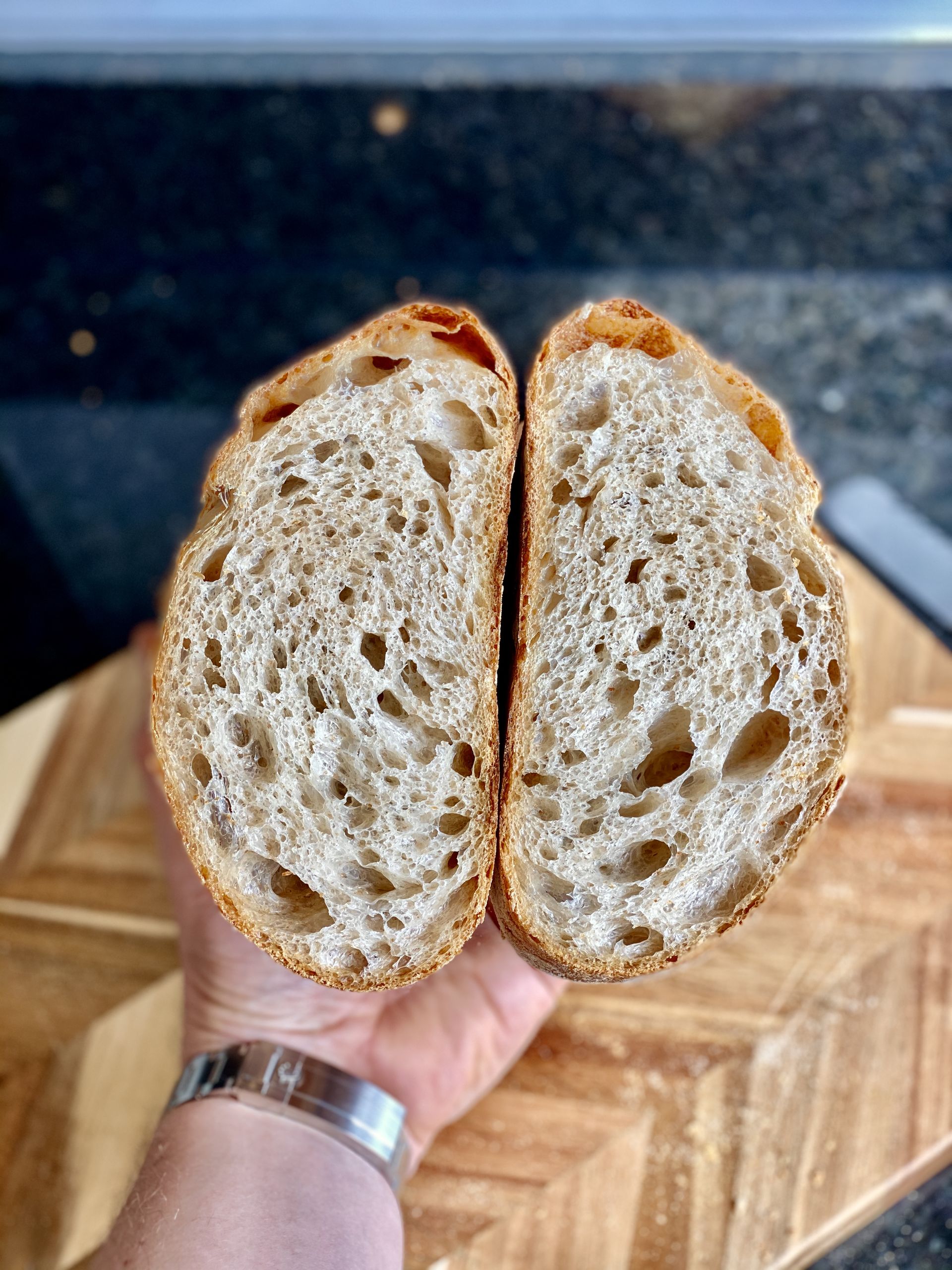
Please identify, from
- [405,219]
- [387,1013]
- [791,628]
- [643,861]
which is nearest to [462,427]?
[791,628]

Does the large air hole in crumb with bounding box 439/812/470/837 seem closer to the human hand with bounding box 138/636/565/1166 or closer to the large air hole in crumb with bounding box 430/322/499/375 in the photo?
the human hand with bounding box 138/636/565/1166

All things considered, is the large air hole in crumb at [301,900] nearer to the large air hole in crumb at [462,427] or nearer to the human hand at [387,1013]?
the human hand at [387,1013]

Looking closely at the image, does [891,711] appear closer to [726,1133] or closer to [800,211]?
[726,1133]

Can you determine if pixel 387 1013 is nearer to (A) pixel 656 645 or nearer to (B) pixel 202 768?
(B) pixel 202 768

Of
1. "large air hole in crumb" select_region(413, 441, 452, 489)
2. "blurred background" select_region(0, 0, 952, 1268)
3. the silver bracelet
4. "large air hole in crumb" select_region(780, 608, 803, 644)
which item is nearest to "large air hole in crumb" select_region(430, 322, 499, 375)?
"large air hole in crumb" select_region(413, 441, 452, 489)

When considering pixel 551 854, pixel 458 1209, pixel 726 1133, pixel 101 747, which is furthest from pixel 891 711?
pixel 101 747

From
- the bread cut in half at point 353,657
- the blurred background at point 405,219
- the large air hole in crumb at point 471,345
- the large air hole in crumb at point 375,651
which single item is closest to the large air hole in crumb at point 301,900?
the bread cut in half at point 353,657
